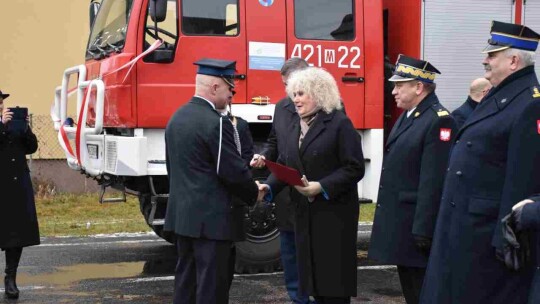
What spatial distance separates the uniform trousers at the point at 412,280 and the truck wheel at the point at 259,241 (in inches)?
116

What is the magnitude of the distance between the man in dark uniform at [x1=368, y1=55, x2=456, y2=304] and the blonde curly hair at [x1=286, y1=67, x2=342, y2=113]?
0.42 metres

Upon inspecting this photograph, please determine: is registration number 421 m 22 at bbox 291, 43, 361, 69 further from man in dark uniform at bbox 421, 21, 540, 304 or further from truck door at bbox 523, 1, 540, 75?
man in dark uniform at bbox 421, 21, 540, 304

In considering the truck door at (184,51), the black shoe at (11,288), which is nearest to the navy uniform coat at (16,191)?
the black shoe at (11,288)

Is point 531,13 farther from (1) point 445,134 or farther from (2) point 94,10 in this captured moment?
(2) point 94,10

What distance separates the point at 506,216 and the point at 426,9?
5.29 meters

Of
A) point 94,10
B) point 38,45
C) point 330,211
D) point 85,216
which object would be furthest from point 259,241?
point 38,45

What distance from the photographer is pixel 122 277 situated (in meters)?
8.48

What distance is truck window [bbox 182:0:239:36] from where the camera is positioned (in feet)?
27.2

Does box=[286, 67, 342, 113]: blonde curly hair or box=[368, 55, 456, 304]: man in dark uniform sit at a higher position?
box=[286, 67, 342, 113]: blonde curly hair

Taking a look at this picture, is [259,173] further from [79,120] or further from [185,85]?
[79,120]

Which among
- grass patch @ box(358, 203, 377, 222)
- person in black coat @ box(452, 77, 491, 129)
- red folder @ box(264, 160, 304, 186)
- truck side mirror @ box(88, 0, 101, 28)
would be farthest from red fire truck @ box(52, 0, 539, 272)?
grass patch @ box(358, 203, 377, 222)

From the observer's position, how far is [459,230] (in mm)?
4449

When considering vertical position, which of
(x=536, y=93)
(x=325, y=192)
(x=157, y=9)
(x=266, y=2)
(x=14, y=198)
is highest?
(x=266, y=2)

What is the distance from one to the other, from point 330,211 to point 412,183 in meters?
0.54
